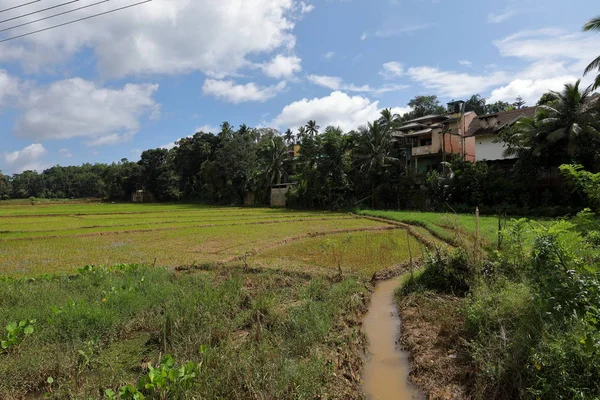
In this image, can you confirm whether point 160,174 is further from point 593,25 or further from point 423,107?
point 593,25

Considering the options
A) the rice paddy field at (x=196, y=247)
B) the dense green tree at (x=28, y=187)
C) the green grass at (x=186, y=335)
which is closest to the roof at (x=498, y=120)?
the rice paddy field at (x=196, y=247)

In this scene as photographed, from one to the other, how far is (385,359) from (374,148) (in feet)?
98.5

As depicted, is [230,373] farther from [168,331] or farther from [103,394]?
[168,331]

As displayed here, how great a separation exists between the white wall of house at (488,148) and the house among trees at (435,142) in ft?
4.36

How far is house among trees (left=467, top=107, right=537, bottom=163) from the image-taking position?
102 feet

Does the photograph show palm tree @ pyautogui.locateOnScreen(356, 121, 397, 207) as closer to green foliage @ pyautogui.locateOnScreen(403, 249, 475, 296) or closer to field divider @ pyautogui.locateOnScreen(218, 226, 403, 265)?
field divider @ pyautogui.locateOnScreen(218, 226, 403, 265)

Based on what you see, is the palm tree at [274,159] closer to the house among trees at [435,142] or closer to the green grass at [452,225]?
the house among trees at [435,142]

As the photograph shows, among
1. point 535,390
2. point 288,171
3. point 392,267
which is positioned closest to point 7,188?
point 288,171

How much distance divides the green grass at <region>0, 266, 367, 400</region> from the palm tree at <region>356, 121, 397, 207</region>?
1069 inches

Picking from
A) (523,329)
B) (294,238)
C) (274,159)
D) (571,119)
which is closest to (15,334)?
(523,329)

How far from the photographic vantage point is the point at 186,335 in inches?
214

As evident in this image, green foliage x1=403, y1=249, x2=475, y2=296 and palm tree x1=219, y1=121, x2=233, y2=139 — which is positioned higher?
palm tree x1=219, y1=121, x2=233, y2=139

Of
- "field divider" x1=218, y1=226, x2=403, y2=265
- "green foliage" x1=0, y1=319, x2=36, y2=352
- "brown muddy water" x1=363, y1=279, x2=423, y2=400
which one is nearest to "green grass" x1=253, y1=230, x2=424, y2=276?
"field divider" x1=218, y1=226, x2=403, y2=265

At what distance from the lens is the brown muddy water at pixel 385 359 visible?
4762 millimetres
